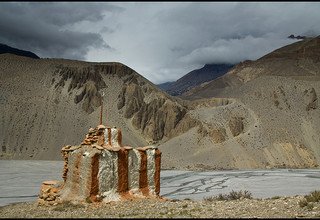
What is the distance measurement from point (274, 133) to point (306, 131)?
318 inches

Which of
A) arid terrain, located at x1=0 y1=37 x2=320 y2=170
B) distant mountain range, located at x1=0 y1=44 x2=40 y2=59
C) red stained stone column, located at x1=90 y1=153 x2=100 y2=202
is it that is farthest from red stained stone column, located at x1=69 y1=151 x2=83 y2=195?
distant mountain range, located at x1=0 y1=44 x2=40 y2=59

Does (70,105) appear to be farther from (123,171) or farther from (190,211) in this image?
(190,211)

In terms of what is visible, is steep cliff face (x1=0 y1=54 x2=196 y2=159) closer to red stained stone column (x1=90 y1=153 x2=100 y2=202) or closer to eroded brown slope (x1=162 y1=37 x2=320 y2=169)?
→ eroded brown slope (x1=162 y1=37 x2=320 y2=169)

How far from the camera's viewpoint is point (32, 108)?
317 feet

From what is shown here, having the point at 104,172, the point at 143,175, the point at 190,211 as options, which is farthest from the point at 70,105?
the point at 190,211

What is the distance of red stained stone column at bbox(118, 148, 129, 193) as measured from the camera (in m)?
23.3

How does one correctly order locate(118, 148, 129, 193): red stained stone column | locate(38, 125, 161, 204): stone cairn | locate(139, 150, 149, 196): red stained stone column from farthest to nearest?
locate(139, 150, 149, 196): red stained stone column
locate(118, 148, 129, 193): red stained stone column
locate(38, 125, 161, 204): stone cairn

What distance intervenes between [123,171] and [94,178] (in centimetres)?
225

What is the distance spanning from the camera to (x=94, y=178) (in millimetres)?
21719

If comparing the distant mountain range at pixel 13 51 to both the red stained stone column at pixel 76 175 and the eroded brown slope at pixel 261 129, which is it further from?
the red stained stone column at pixel 76 175

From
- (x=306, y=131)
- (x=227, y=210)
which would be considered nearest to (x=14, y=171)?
(x=227, y=210)

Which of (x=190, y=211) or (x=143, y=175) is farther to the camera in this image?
(x=143, y=175)

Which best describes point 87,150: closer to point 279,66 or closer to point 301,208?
point 301,208

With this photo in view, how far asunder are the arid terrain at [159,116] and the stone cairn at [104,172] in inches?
2149
